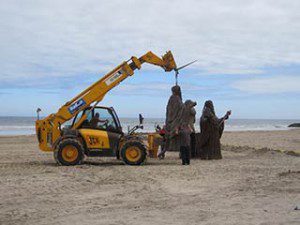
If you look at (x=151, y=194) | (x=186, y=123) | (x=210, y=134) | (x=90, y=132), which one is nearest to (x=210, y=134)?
(x=210, y=134)

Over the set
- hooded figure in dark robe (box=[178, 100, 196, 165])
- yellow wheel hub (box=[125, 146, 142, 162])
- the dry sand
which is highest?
hooded figure in dark robe (box=[178, 100, 196, 165])

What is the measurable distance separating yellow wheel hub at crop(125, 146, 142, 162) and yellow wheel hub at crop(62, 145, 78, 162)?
1.42 m

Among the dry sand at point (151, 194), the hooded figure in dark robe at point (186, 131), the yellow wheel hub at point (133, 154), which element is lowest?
the dry sand at point (151, 194)

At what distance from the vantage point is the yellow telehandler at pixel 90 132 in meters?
13.8

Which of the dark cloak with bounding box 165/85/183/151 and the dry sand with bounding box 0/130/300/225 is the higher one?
the dark cloak with bounding box 165/85/183/151

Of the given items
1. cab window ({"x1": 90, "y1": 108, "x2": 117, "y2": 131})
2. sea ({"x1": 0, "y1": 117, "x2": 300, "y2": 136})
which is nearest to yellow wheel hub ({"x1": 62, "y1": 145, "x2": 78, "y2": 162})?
cab window ({"x1": 90, "y1": 108, "x2": 117, "y2": 131})

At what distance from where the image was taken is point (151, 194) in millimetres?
9195

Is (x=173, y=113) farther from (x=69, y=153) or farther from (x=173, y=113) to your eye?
(x=69, y=153)

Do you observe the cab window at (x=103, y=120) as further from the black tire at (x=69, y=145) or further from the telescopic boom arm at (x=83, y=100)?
Answer: the black tire at (x=69, y=145)

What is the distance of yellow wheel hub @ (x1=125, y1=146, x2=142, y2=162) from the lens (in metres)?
14.0

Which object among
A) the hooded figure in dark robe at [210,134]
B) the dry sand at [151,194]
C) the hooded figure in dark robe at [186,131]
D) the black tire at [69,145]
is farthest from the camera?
the hooded figure in dark robe at [210,134]

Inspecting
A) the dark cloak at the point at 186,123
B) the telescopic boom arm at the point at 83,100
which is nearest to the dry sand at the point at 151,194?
the dark cloak at the point at 186,123

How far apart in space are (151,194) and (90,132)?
17.0 feet

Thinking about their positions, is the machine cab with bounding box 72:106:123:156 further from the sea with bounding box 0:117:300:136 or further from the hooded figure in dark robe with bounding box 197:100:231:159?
the sea with bounding box 0:117:300:136
